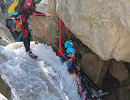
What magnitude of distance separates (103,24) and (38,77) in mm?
2074

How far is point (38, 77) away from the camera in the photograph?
3959mm

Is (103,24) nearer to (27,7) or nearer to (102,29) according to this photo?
(102,29)

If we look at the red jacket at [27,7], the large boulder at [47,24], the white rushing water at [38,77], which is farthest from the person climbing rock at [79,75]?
the red jacket at [27,7]

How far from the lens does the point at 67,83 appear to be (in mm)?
4332

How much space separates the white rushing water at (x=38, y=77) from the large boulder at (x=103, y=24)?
52.1 inches

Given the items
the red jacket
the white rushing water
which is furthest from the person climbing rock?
the red jacket

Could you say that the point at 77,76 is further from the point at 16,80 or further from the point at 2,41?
the point at 2,41

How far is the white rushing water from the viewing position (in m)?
3.47

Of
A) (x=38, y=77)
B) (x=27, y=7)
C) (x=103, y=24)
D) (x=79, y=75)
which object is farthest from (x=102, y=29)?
(x=27, y=7)

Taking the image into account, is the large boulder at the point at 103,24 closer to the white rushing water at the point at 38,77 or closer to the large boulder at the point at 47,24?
the white rushing water at the point at 38,77

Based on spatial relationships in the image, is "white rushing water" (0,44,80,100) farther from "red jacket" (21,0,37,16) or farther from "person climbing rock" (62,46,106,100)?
"red jacket" (21,0,37,16)

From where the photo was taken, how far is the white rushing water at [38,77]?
3.47 m

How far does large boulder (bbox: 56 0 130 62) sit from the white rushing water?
4.35ft

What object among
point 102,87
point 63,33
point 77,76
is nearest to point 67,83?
point 77,76
